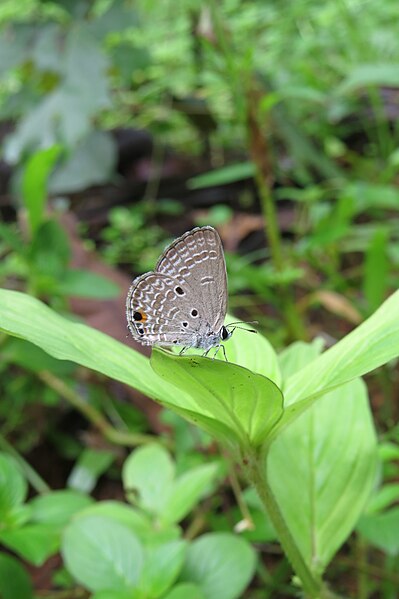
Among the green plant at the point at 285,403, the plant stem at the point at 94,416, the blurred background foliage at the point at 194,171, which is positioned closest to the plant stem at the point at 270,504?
the green plant at the point at 285,403

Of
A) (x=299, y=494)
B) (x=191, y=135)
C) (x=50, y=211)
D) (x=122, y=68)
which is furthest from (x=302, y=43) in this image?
(x=299, y=494)

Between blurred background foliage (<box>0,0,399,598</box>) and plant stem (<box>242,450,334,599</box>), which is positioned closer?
plant stem (<box>242,450,334,599</box>)

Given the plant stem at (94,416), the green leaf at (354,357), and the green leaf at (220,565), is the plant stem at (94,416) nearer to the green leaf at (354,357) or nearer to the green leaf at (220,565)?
the green leaf at (220,565)

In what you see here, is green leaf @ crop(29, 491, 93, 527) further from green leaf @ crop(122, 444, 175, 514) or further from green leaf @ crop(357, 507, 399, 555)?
green leaf @ crop(357, 507, 399, 555)

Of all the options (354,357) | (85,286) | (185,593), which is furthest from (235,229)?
(354,357)

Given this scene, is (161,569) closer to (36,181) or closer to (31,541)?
(31,541)

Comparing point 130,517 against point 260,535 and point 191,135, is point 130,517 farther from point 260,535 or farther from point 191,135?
point 191,135

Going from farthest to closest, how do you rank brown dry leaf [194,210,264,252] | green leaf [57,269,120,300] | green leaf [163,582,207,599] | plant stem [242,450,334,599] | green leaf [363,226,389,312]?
brown dry leaf [194,210,264,252], green leaf [363,226,389,312], green leaf [57,269,120,300], green leaf [163,582,207,599], plant stem [242,450,334,599]

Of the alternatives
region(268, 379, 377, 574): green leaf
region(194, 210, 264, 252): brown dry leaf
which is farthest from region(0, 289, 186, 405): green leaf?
region(194, 210, 264, 252): brown dry leaf
